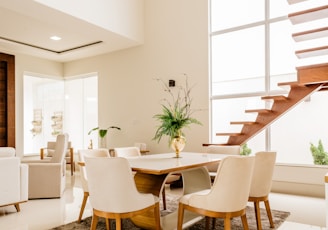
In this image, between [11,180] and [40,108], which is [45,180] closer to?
[11,180]

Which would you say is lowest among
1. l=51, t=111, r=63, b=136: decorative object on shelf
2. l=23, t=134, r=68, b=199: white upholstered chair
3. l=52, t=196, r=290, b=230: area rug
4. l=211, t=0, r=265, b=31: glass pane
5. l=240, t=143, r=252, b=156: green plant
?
l=52, t=196, r=290, b=230: area rug

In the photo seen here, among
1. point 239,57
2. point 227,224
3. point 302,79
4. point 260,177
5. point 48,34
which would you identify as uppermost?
point 48,34

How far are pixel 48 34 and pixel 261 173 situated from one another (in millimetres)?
5159

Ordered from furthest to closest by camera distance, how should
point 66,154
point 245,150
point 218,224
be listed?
point 66,154
point 245,150
point 218,224

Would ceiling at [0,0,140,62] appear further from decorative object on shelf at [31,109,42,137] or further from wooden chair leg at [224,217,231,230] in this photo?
wooden chair leg at [224,217,231,230]

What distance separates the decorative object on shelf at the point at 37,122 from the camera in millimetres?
7800

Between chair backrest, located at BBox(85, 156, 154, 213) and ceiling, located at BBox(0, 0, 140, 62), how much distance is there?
3145 millimetres

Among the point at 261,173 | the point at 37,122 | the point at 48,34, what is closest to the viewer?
the point at 261,173

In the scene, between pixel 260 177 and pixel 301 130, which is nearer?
pixel 260 177

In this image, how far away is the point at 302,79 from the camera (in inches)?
153

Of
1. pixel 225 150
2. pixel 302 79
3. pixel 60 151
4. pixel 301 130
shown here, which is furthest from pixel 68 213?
pixel 301 130

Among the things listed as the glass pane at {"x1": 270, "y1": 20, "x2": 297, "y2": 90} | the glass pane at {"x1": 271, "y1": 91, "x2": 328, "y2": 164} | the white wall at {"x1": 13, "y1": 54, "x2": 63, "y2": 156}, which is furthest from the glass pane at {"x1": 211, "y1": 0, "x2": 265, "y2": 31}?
the white wall at {"x1": 13, "y1": 54, "x2": 63, "y2": 156}

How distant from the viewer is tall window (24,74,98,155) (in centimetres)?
768

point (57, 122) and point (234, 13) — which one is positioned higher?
point (234, 13)
